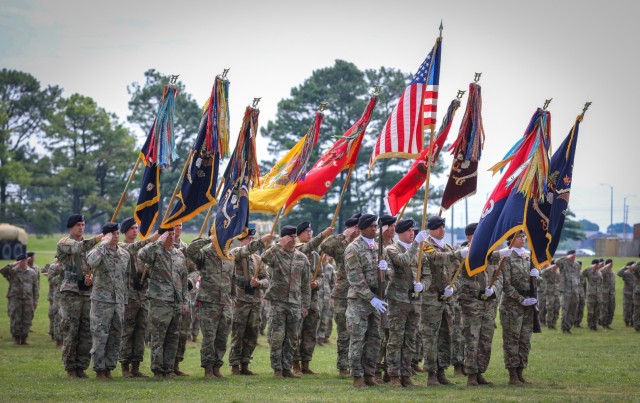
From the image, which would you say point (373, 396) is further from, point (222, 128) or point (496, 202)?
point (222, 128)

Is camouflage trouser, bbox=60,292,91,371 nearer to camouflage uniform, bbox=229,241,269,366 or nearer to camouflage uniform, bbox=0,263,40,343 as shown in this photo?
camouflage uniform, bbox=229,241,269,366

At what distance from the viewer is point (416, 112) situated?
1597cm

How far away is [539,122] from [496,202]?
143 centimetres

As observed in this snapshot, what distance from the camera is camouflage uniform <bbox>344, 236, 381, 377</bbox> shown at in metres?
14.5

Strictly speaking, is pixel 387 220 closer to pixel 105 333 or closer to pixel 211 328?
pixel 211 328

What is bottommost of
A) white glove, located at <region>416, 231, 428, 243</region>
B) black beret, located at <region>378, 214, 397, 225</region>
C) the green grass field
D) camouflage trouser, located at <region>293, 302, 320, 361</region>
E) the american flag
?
the green grass field

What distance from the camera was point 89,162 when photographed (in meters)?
71.8

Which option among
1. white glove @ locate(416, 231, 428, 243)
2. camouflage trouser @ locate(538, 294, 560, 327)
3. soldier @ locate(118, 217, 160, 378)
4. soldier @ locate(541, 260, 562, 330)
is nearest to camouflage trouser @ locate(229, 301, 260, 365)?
soldier @ locate(118, 217, 160, 378)

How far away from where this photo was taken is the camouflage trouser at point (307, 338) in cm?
1755

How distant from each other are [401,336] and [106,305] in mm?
4518

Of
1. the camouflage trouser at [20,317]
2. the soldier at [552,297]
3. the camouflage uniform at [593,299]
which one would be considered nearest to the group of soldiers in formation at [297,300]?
the camouflage trouser at [20,317]

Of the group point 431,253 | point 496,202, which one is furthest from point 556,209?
point 431,253

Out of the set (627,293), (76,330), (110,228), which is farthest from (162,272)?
(627,293)

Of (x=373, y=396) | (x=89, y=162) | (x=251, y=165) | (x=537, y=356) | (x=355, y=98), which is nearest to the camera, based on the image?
(x=373, y=396)
